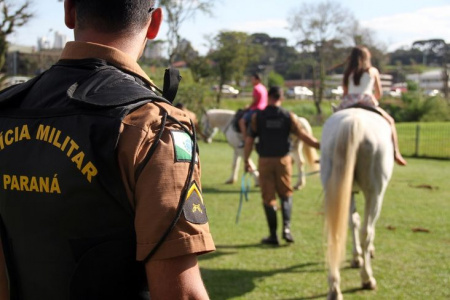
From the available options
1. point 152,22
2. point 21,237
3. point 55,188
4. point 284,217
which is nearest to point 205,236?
point 55,188

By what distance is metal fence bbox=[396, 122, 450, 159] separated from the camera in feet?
69.6

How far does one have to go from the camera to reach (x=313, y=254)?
715 centimetres

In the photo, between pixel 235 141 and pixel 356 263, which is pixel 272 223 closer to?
pixel 356 263

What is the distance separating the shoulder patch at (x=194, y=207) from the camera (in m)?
1.41

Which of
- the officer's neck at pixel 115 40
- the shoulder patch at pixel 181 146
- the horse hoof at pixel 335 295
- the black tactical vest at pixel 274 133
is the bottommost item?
the horse hoof at pixel 335 295

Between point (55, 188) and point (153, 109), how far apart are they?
331 millimetres

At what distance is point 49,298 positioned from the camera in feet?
5.19

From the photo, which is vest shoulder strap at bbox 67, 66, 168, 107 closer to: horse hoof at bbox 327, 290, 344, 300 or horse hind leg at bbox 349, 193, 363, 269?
horse hoof at bbox 327, 290, 344, 300

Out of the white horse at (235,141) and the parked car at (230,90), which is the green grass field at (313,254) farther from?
the parked car at (230,90)

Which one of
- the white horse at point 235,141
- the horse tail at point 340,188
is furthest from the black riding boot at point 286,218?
the white horse at point 235,141

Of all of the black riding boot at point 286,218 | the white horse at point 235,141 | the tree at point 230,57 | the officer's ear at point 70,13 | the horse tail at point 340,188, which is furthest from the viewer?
the tree at point 230,57

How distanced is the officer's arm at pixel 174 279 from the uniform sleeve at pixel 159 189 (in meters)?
0.02

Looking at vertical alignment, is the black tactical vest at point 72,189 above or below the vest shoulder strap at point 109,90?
below

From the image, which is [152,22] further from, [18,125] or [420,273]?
[420,273]
